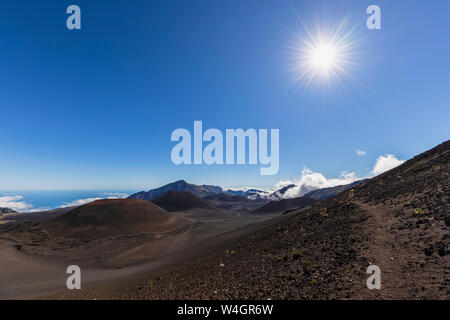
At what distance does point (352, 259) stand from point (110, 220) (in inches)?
2385

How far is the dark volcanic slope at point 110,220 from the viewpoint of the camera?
46.9 meters

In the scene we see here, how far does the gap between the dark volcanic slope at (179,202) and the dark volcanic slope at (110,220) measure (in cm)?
5320

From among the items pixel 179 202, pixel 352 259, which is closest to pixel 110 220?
pixel 352 259

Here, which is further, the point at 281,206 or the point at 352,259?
the point at 281,206

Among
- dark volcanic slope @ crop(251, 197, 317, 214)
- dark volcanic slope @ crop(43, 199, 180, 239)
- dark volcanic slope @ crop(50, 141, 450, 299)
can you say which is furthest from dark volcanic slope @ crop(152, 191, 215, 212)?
dark volcanic slope @ crop(50, 141, 450, 299)

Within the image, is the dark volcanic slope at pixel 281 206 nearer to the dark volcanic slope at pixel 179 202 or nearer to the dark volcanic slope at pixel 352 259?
the dark volcanic slope at pixel 179 202

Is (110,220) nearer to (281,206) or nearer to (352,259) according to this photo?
(352,259)

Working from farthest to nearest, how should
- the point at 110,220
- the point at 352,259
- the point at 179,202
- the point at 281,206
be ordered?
1. the point at 179,202
2. the point at 281,206
3. the point at 110,220
4. the point at 352,259

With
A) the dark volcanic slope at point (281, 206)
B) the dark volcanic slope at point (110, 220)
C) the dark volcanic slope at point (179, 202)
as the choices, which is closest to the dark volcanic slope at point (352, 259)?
the dark volcanic slope at point (110, 220)

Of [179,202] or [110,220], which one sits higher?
[110,220]

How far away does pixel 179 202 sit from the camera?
123250 millimetres
